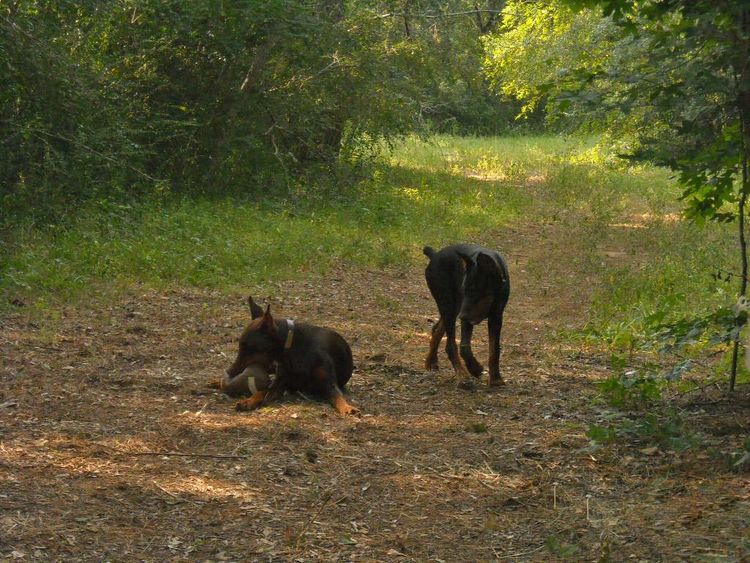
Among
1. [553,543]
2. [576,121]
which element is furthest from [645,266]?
[553,543]

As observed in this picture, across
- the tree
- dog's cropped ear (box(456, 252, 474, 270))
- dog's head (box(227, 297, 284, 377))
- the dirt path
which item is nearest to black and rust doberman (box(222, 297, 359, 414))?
dog's head (box(227, 297, 284, 377))

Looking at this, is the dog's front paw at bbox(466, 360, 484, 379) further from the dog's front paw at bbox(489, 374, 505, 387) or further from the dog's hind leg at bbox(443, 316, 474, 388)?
the dog's front paw at bbox(489, 374, 505, 387)

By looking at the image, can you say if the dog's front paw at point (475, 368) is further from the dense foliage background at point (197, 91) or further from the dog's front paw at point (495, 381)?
the dense foliage background at point (197, 91)

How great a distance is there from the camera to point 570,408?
25.2 feet

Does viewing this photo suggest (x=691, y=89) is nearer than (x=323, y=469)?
Yes

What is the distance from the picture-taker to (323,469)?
6.23 metres

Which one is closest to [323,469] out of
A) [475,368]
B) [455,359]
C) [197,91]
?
[455,359]

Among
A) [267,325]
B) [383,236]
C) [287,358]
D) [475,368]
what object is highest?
[267,325]

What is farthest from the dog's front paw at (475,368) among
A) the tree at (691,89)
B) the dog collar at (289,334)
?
the tree at (691,89)

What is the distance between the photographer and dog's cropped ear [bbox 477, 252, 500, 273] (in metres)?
8.48

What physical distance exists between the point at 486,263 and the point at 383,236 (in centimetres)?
904

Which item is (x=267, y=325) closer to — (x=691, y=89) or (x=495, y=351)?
(x=495, y=351)

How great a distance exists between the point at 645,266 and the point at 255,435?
31.1ft

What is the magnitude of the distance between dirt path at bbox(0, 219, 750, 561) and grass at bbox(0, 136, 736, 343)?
1.64 m
